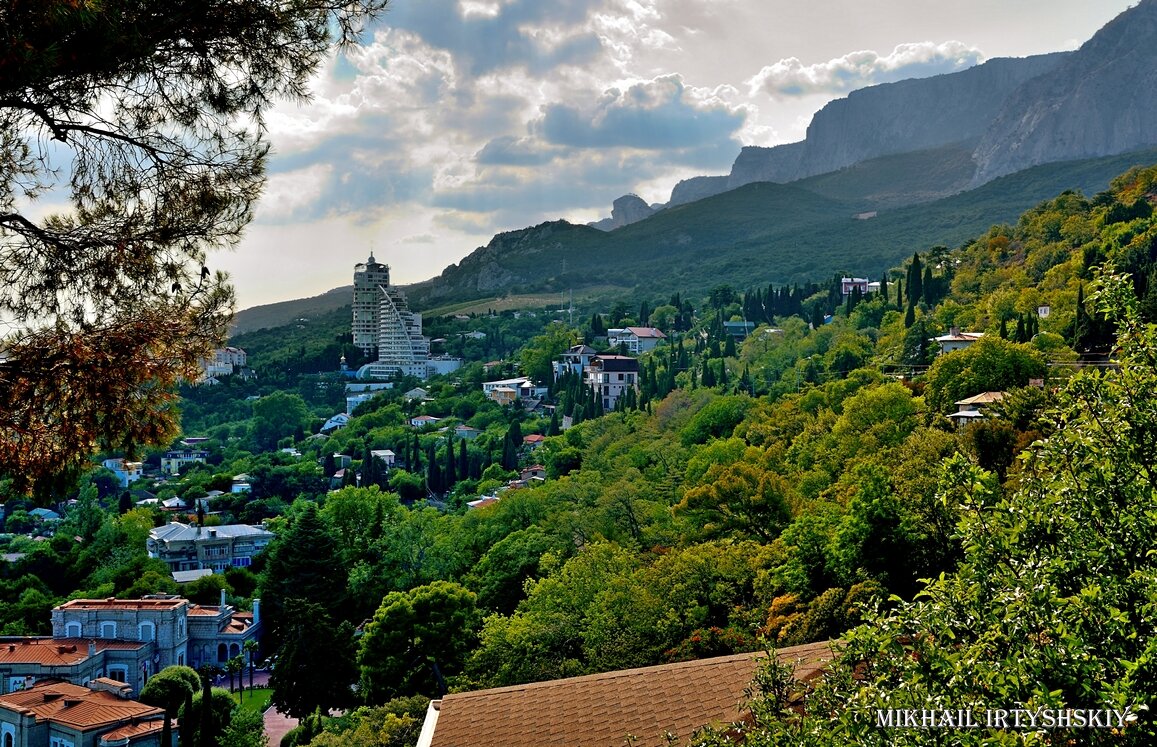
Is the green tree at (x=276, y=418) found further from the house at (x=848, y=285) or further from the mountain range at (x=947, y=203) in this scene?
the mountain range at (x=947, y=203)

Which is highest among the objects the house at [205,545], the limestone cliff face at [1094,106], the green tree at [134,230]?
the limestone cliff face at [1094,106]

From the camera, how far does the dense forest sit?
5469mm

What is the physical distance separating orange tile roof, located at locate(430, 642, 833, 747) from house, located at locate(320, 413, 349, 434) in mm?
86431

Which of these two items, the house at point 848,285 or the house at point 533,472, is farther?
the house at point 848,285

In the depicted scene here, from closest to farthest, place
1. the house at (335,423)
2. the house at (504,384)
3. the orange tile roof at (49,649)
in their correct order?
the orange tile roof at (49,649)
the house at (504,384)
the house at (335,423)

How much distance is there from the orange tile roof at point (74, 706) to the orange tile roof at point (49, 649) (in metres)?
1.68

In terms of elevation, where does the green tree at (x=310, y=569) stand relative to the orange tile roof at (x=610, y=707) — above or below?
below

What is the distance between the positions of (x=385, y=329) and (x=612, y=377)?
1952 inches

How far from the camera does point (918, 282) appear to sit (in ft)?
186

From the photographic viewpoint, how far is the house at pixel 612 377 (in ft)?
259

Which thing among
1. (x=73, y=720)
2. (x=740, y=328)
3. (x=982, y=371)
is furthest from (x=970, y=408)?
(x=740, y=328)

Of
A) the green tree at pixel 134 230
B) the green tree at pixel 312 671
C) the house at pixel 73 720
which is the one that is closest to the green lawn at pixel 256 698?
the house at pixel 73 720

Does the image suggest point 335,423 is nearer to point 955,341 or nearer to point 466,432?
point 466,432

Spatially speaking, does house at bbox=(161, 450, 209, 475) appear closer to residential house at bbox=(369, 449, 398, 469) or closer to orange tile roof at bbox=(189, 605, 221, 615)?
residential house at bbox=(369, 449, 398, 469)
